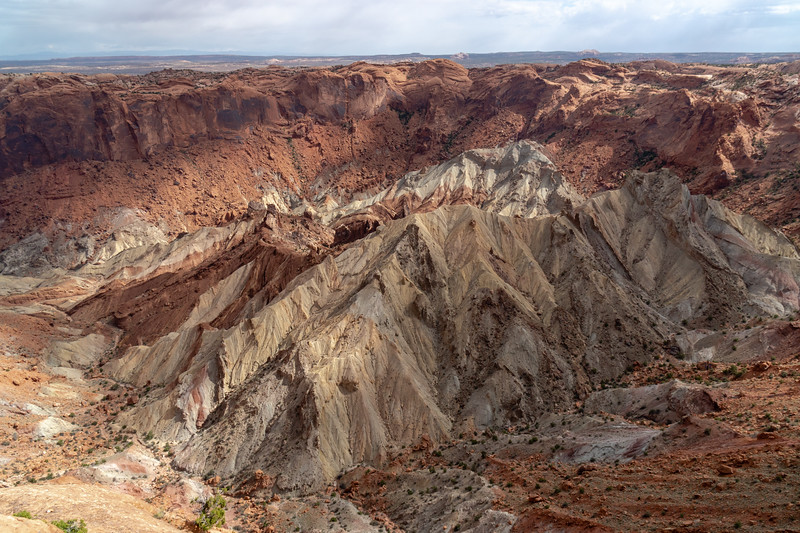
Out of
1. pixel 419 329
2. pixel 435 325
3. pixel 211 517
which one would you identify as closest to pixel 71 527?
pixel 211 517

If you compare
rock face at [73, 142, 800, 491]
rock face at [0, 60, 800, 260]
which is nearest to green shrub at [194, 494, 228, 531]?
rock face at [73, 142, 800, 491]

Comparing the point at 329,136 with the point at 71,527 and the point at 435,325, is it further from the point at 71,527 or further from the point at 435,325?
the point at 71,527

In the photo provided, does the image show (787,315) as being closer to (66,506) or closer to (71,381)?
(66,506)

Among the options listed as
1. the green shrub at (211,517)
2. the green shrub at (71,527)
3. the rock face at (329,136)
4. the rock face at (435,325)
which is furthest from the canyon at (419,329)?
the green shrub at (71,527)

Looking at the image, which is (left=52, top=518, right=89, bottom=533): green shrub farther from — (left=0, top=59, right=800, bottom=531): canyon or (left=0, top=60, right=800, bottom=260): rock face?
(left=0, top=60, right=800, bottom=260): rock face

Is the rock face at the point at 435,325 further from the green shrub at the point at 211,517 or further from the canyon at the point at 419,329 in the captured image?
the green shrub at the point at 211,517

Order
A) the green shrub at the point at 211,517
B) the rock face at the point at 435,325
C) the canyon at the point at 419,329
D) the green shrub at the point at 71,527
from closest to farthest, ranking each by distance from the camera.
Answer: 1. the green shrub at the point at 71,527
2. the green shrub at the point at 211,517
3. the canyon at the point at 419,329
4. the rock face at the point at 435,325
